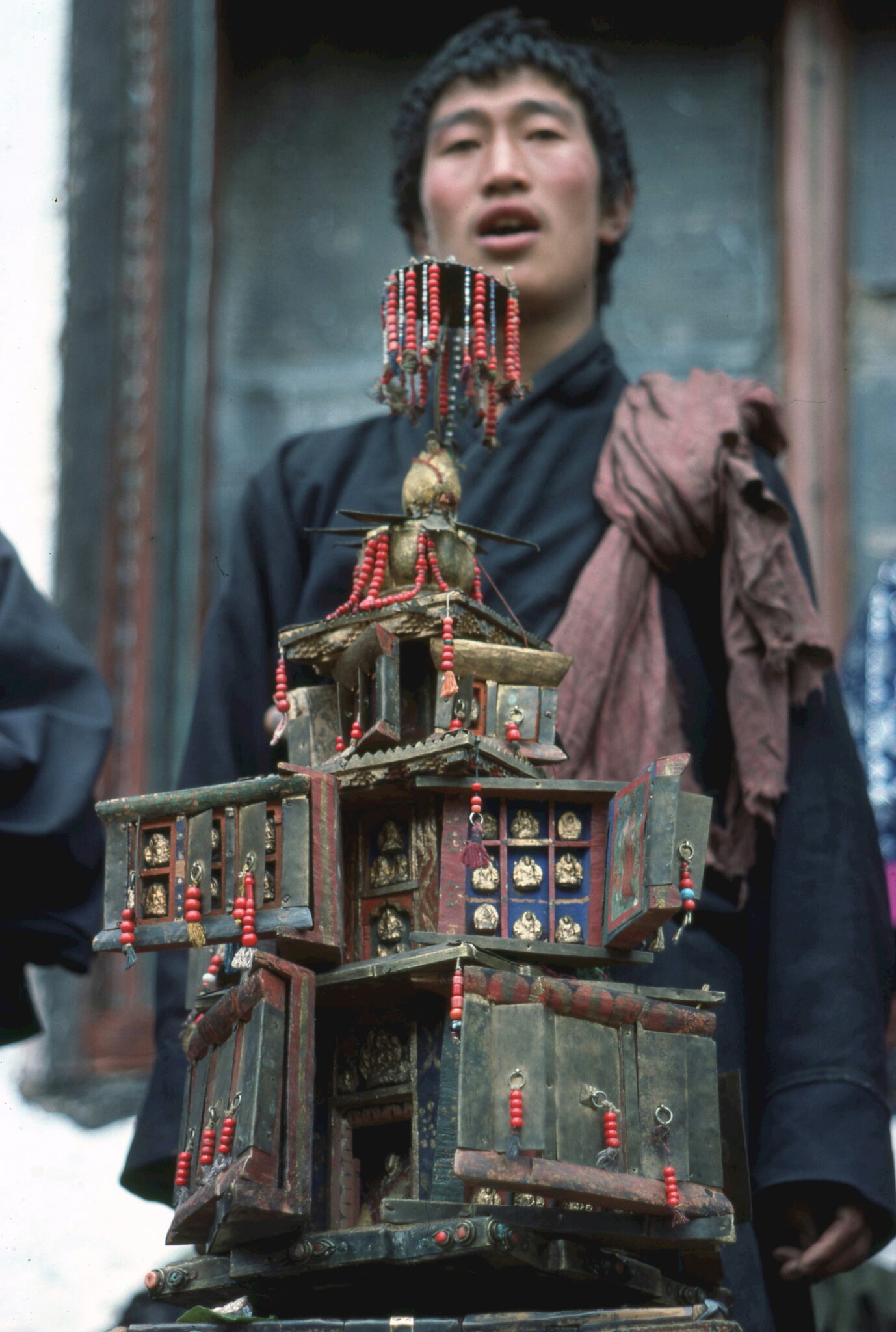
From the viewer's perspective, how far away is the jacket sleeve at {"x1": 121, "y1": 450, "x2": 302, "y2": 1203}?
3.96 m

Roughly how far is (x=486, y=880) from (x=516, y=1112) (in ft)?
1.65

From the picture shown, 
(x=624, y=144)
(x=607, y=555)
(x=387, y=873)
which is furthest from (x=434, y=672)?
(x=624, y=144)

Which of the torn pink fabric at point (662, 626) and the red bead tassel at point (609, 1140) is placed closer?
the red bead tassel at point (609, 1140)

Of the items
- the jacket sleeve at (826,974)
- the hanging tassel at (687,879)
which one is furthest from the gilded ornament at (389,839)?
the jacket sleeve at (826,974)

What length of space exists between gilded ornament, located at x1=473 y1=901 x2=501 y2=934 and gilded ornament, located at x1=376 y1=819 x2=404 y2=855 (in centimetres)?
19

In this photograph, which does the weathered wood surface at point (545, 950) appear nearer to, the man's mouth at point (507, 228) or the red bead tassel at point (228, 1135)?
the red bead tassel at point (228, 1135)

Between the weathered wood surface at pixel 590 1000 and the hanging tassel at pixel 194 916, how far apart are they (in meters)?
0.47

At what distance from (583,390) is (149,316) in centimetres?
209

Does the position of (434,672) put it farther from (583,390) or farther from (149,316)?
(149,316)

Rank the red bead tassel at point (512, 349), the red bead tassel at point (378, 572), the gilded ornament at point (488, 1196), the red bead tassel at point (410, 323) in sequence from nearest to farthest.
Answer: the gilded ornament at point (488, 1196)
the red bead tassel at point (378, 572)
the red bead tassel at point (410, 323)
the red bead tassel at point (512, 349)

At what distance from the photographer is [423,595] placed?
3.56 m

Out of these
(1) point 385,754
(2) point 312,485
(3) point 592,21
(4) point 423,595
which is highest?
(3) point 592,21

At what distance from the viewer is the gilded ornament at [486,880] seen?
3.39 meters

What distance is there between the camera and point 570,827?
136 inches
